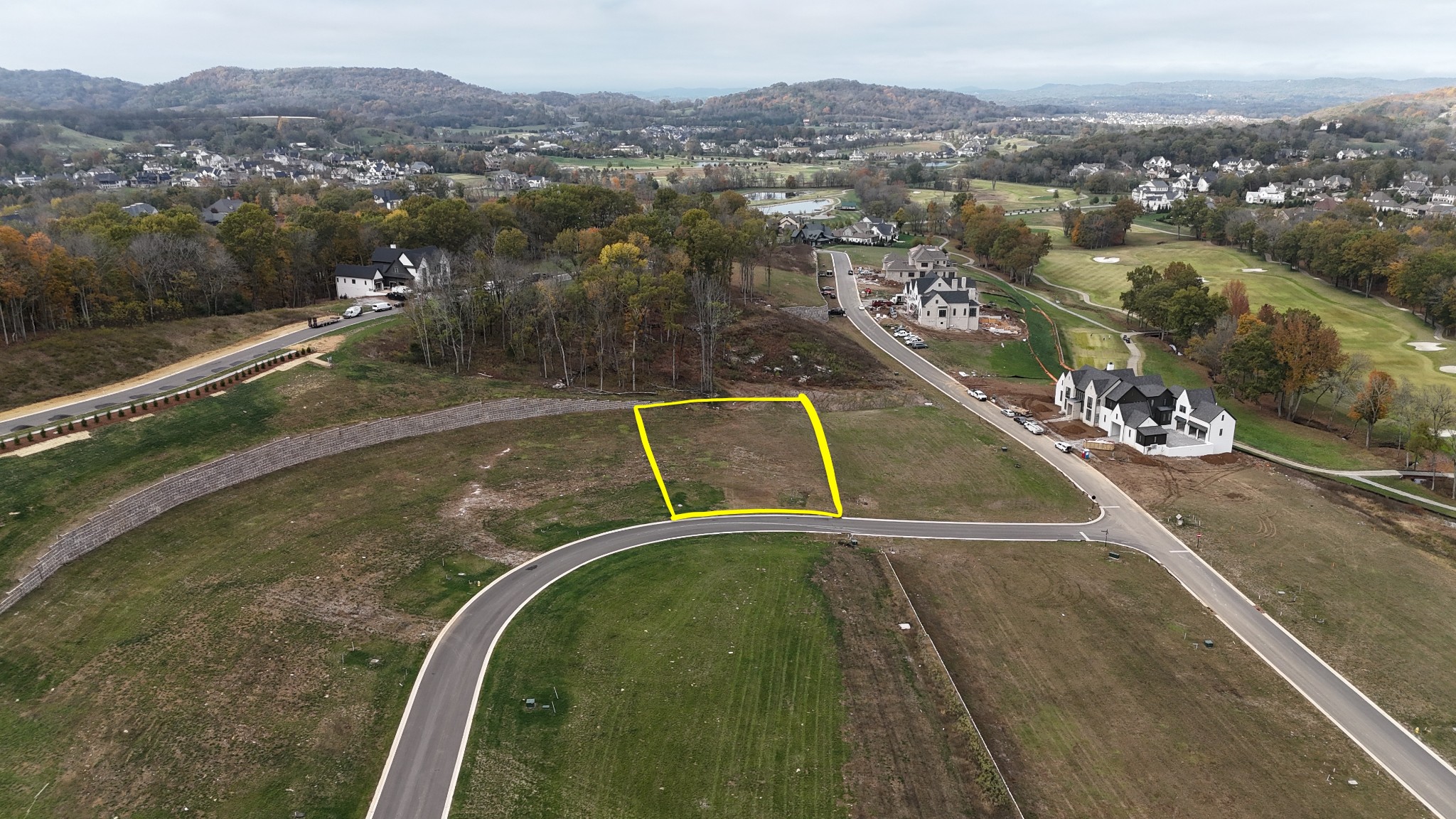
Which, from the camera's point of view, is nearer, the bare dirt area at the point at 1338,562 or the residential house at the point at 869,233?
the bare dirt area at the point at 1338,562

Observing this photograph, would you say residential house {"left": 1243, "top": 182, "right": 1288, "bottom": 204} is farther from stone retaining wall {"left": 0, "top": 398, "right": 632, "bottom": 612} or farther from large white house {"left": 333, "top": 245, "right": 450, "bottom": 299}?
stone retaining wall {"left": 0, "top": 398, "right": 632, "bottom": 612}

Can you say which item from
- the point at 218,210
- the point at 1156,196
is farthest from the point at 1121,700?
the point at 1156,196

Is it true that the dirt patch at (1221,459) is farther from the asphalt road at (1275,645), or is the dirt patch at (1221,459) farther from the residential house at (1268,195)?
the residential house at (1268,195)

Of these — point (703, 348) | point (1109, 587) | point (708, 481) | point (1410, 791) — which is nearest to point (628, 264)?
point (703, 348)

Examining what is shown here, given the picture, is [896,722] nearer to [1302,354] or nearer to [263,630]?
[263,630]

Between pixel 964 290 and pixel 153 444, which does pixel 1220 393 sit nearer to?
pixel 964 290

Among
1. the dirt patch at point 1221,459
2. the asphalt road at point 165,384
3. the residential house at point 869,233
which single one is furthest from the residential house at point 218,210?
the dirt patch at point 1221,459

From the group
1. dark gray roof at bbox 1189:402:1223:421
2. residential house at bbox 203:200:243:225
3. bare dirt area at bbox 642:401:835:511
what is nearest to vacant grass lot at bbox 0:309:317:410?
bare dirt area at bbox 642:401:835:511
